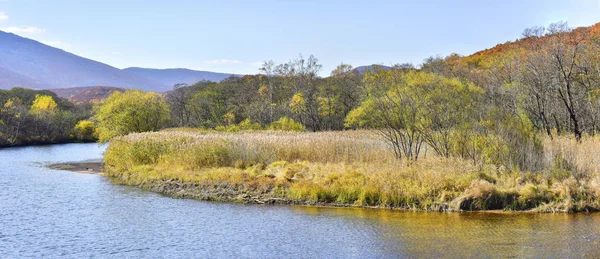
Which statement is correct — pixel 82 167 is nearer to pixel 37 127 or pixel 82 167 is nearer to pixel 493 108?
pixel 493 108

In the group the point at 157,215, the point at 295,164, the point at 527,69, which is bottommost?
the point at 157,215

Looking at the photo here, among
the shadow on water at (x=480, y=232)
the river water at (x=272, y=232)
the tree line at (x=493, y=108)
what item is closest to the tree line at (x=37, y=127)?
the tree line at (x=493, y=108)

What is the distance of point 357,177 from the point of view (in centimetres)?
1895

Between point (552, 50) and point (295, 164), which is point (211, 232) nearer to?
point (295, 164)

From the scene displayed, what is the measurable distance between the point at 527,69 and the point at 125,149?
2342cm

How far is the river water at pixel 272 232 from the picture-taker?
1194cm

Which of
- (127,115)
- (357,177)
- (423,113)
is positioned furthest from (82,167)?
(423,113)

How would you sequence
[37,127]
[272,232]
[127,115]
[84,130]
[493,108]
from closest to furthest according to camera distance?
1. [272,232]
2. [493,108]
3. [127,115]
4. [37,127]
5. [84,130]

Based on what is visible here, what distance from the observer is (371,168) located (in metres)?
19.8

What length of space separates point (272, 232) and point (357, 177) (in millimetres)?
5877

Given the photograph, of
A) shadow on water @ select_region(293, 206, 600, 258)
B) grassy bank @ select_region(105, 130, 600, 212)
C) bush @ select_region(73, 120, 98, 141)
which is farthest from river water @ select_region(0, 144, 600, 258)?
bush @ select_region(73, 120, 98, 141)

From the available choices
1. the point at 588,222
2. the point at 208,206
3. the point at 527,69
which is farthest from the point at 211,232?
the point at 527,69

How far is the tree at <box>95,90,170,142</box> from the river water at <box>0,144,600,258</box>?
27.8 meters

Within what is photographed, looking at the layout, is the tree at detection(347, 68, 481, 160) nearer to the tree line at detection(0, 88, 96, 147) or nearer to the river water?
the river water
